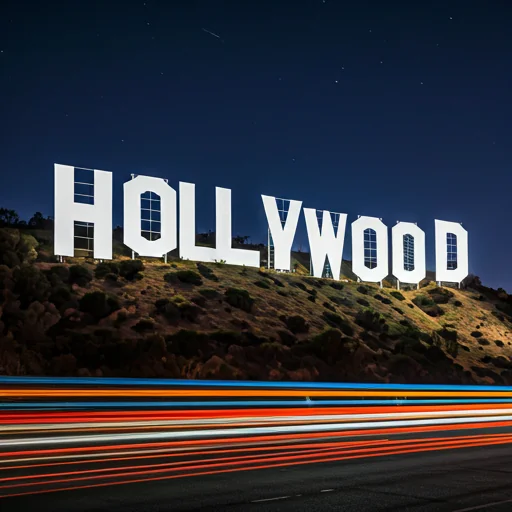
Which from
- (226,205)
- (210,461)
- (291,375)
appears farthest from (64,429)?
(226,205)

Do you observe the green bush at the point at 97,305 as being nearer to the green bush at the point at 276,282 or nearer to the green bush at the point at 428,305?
the green bush at the point at 276,282

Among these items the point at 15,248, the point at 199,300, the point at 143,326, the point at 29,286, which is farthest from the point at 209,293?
the point at 15,248

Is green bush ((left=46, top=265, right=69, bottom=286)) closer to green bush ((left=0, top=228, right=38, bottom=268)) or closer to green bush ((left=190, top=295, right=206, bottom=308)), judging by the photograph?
green bush ((left=0, top=228, right=38, bottom=268))

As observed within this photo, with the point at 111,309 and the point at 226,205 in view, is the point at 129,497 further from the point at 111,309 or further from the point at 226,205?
the point at 226,205

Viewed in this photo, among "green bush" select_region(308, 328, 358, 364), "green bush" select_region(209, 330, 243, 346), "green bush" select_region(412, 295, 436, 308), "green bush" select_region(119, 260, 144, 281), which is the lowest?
"green bush" select_region(308, 328, 358, 364)

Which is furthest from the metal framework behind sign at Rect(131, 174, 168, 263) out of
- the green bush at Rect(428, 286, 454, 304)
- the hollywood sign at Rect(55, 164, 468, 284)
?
the green bush at Rect(428, 286, 454, 304)

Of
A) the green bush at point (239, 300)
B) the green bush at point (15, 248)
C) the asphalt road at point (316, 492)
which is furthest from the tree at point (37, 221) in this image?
the asphalt road at point (316, 492)
